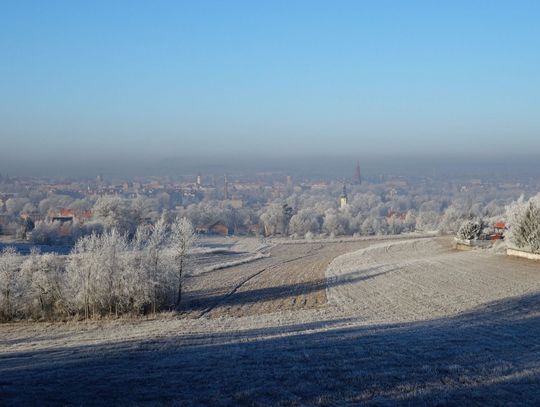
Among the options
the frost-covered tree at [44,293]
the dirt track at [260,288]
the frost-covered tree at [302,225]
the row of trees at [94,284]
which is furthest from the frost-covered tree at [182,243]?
the frost-covered tree at [302,225]

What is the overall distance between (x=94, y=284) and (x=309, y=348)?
21.1 metres

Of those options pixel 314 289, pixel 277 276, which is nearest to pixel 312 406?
pixel 314 289

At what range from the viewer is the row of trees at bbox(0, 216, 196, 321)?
120 ft

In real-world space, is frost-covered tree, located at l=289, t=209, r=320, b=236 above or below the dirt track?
below

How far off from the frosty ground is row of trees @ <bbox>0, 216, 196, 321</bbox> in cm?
227

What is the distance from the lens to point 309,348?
20016 millimetres

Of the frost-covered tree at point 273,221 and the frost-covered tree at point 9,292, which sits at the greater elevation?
the frost-covered tree at point 9,292

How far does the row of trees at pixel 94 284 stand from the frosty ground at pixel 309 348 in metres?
2.27

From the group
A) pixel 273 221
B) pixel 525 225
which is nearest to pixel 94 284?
pixel 525 225

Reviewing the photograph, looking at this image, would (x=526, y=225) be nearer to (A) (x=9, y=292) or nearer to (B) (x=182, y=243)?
(B) (x=182, y=243)

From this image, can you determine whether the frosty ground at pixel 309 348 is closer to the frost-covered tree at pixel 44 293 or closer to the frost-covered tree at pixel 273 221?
the frost-covered tree at pixel 44 293

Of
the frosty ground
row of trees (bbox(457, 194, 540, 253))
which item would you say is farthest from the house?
the frosty ground

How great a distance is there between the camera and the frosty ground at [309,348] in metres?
14.2

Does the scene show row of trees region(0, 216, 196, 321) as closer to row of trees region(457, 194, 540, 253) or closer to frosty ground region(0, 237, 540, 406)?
frosty ground region(0, 237, 540, 406)
